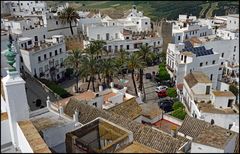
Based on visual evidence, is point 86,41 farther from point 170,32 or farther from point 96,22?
point 170,32

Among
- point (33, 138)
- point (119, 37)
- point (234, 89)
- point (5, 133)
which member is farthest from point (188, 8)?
point (33, 138)

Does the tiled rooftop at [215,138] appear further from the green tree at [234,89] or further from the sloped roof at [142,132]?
the green tree at [234,89]

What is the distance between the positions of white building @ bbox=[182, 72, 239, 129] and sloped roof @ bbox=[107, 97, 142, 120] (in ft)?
22.0

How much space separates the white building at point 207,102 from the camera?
31359 millimetres

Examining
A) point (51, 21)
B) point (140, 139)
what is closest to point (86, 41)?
point (51, 21)

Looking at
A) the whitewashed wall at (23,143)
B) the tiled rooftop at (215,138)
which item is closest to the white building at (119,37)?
the whitewashed wall at (23,143)

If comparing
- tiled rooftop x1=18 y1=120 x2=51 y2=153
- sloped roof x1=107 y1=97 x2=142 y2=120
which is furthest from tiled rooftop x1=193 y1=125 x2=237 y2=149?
sloped roof x1=107 y1=97 x2=142 y2=120

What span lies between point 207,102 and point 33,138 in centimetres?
2732

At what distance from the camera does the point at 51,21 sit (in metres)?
59.9

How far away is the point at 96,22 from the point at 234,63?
99.9ft

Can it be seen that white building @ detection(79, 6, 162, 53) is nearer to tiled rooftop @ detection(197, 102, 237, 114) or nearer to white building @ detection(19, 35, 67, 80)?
white building @ detection(19, 35, 67, 80)

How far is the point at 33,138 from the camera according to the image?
13.2m

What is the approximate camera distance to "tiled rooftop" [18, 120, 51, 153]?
39.9ft

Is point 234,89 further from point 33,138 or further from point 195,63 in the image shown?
point 33,138
